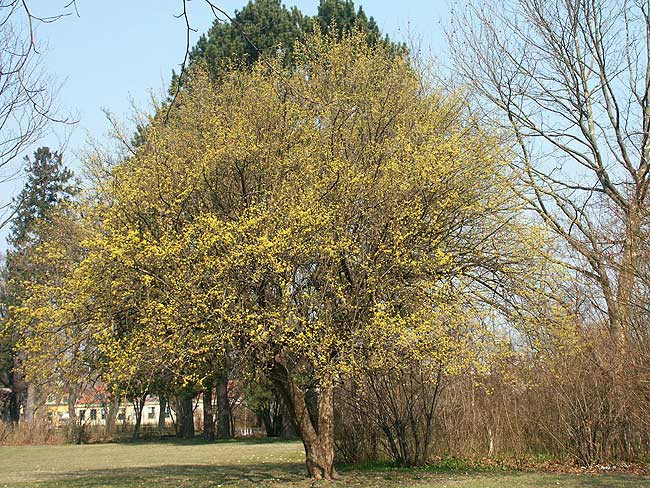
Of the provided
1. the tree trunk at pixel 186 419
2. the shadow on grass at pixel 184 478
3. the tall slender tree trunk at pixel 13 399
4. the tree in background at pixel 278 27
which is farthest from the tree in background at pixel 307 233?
the tall slender tree trunk at pixel 13 399

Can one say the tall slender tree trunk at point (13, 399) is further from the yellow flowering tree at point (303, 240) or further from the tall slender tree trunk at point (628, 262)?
the tall slender tree trunk at point (628, 262)

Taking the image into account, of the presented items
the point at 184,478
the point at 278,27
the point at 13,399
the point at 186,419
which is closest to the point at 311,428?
the point at 184,478

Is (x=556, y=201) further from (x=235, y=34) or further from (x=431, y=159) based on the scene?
(x=235, y=34)

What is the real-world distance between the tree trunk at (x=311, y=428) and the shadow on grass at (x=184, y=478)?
0.44 metres

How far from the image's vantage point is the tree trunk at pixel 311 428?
1353 cm

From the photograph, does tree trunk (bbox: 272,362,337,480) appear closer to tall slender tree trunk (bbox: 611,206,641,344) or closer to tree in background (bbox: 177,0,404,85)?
tall slender tree trunk (bbox: 611,206,641,344)

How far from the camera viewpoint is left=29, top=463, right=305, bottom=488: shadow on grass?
42.5 ft

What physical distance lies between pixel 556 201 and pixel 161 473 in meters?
11.9

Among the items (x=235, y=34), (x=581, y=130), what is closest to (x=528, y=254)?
(x=581, y=130)

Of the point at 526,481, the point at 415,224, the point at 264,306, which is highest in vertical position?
the point at 415,224

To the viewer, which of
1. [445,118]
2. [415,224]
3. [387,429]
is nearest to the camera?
[415,224]

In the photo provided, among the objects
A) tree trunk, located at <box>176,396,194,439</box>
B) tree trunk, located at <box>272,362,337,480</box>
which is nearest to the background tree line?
tree trunk, located at <box>272,362,337,480</box>

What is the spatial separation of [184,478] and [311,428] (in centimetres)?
283

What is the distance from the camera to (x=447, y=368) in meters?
12.2
